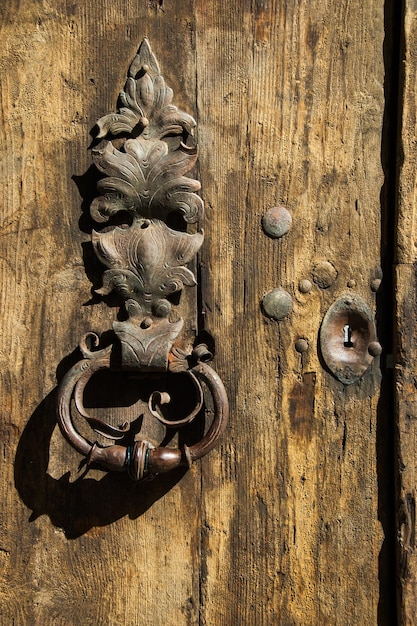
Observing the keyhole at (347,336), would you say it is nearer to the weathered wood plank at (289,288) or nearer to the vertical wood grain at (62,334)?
the weathered wood plank at (289,288)

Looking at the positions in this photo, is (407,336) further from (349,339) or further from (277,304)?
(277,304)

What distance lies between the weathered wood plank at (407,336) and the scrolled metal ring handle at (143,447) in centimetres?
24

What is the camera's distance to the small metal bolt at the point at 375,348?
93 cm

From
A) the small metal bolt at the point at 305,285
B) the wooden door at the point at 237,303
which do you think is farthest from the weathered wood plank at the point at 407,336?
the small metal bolt at the point at 305,285

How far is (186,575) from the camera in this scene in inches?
36.6

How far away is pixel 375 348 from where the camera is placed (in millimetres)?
931

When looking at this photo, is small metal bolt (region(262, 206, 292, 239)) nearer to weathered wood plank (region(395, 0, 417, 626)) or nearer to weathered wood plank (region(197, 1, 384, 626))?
weathered wood plank (region(197, 1, 384, 626))

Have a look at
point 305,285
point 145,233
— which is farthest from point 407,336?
point 145,233

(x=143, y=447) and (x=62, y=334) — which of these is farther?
(x=62, y=334)

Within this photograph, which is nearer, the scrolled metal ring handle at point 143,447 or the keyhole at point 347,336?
the scrolled metal ring handle at point 143,447

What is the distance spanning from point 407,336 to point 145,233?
38cm

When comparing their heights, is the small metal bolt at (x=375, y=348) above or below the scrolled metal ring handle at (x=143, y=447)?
above

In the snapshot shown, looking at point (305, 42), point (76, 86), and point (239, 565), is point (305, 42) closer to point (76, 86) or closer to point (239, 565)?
point (76, 86)

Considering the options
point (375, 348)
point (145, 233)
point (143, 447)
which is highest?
point (145, 233)
